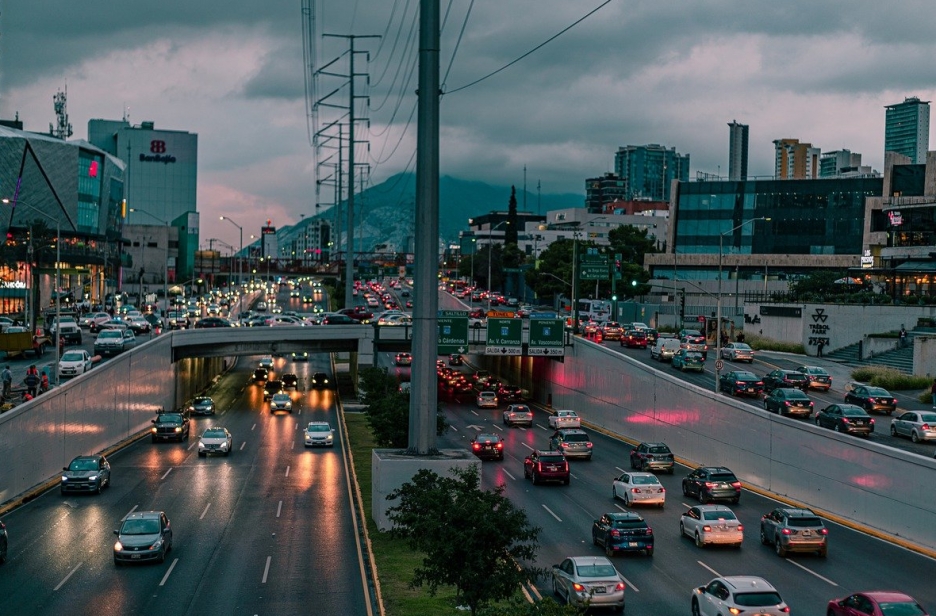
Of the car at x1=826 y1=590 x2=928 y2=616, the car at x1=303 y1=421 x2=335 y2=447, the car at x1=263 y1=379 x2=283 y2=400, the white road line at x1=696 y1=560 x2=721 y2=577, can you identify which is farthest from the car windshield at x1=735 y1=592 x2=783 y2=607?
the car at x1=263 y1=379 x2=283 y2=400

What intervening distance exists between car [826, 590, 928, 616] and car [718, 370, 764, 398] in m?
38.2

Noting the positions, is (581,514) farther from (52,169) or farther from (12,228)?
(52,169)

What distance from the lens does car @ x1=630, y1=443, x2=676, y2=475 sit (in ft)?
156

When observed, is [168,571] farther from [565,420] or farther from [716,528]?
[565,420]

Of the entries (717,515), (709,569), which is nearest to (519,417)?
(717,515)

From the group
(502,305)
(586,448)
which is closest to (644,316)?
(502,305)

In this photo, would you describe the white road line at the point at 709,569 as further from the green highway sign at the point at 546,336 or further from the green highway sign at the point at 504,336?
the green highway sign at the point at 504,336

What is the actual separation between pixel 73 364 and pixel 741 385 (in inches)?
1561

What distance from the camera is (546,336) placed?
243ft

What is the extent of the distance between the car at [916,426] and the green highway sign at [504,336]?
33237 mm

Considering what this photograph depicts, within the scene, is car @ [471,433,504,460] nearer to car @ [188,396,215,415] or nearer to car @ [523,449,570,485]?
car @ [523,449,570,485]

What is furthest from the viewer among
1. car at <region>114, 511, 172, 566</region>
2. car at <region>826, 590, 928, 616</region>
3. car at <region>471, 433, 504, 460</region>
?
car at <region>471, 433, 504, 460</region>

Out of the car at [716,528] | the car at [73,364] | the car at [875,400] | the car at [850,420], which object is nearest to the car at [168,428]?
the car at [73,364]

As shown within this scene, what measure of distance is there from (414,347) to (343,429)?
36.4 meters
